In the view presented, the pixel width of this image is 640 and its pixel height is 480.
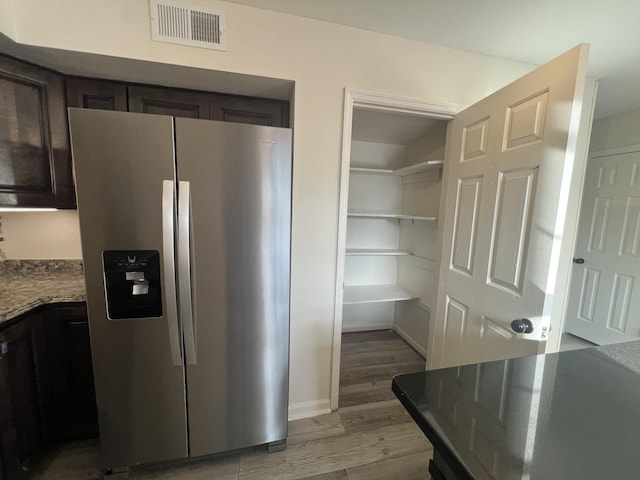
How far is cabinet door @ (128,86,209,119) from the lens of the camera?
5.22 ft

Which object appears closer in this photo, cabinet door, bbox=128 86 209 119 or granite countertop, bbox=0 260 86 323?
granite countertop, bbox=0 260 86 323

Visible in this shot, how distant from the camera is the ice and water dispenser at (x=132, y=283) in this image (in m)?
1.20

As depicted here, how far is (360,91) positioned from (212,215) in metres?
1.16

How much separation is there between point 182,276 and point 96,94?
4.08 ft

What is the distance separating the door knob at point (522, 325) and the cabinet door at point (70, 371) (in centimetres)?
218

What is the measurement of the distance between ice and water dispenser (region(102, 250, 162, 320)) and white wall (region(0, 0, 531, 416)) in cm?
75

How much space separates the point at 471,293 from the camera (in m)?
1.59

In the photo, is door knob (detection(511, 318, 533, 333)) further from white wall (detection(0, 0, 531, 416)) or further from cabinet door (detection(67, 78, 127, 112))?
cabinet door (detection(67, 78, 127, 112))

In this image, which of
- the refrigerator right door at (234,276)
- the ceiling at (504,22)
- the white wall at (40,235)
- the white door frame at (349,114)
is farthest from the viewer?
the white wall at (40,235)

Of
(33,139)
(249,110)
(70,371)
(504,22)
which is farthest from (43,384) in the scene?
(504,22)

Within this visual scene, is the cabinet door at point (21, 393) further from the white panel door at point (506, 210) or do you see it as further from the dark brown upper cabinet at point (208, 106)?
the white panel door at point (506, 210)

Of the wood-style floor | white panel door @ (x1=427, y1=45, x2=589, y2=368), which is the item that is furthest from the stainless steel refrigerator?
white panel door @ (x1=427, y1=45, x2=589, y2=368)

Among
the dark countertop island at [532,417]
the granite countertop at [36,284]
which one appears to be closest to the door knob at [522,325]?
the dark countertop island at [532,417]

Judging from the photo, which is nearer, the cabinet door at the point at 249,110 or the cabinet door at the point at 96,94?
the cabinet door at the point at 96,94
